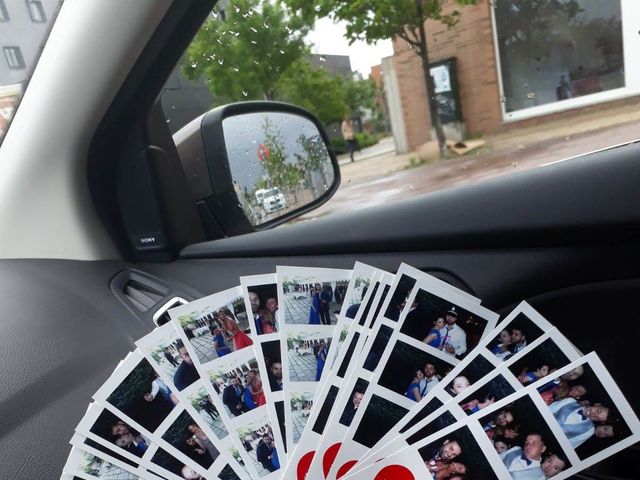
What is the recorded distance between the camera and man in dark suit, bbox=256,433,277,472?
95 cm

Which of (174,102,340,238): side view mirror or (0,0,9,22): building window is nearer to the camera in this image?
(0,0,9,22): building window

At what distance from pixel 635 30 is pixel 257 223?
1030mm

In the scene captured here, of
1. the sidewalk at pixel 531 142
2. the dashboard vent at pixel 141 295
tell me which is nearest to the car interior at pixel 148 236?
the dashboard vent at pixel 141 295

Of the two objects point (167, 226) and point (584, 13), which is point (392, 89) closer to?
point (584, 13)

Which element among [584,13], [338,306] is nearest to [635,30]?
[584,13]

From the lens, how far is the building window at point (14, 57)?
1.33 metres

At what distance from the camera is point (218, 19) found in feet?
4.39

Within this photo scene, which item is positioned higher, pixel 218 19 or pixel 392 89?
pixel 218 19

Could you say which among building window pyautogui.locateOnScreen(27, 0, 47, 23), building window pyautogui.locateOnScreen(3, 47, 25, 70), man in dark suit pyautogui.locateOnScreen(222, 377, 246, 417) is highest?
building window pyautogui.locateOnScreen(27, 0, 47, 23)

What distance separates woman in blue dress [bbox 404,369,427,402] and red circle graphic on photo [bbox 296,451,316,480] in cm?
20

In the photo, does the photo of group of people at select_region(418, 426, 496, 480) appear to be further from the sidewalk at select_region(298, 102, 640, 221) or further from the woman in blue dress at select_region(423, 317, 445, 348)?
the sidewalk at select_region(298, 102, 640, 221)

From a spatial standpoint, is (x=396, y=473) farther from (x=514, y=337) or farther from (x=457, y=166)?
(x=457, y=166)

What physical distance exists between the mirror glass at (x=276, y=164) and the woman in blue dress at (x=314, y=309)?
0.57 metres

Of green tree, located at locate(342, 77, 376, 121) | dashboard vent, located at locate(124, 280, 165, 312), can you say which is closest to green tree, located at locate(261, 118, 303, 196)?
green tree, located at locate(342, 77, 376, 121)
